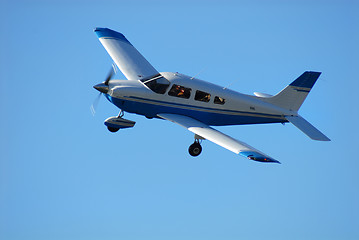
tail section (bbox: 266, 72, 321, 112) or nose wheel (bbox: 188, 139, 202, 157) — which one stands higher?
tail section (bbox: 266, 72, 321, 112)

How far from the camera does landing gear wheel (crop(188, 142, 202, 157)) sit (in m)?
22.3

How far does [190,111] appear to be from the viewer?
22.9 m

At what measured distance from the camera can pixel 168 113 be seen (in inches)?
900

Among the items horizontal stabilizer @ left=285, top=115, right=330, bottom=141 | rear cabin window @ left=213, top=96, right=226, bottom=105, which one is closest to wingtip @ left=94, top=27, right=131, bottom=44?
rear cabin window @ left=213, top=96, right=226, bottom=105

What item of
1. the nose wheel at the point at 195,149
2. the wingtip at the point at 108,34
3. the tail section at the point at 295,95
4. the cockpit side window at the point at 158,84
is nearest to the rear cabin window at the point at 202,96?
the cockpit side window at the point at 158,84

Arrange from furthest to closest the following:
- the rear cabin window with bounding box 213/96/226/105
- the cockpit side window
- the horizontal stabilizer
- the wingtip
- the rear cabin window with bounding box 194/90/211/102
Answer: the wingtip
the rear cabin window with bounding box 213/96/226/105
the rear cabin window with bounding box 194/90/211/102
the cockpit side window
the horizontal stabilizer

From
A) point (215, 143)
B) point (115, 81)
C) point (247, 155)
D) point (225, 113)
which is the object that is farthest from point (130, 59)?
point (247, 155)

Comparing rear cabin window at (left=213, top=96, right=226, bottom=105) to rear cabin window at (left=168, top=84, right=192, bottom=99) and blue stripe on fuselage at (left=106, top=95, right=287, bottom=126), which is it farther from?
rear cabin window at (left=168, top=84, right=192, bottom=99)

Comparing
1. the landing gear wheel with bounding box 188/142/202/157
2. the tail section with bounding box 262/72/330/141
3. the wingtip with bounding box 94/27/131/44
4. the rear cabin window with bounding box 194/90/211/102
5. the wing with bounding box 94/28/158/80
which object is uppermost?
the wingtip with bounding box 94/27/131/44

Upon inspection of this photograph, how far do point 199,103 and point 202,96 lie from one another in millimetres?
341

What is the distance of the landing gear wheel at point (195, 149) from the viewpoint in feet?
73.3

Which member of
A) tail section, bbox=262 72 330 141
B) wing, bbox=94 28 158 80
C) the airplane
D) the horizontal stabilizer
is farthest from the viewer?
wing, bbox=94 28 158 80

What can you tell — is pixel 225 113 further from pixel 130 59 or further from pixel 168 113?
pixel 130 59

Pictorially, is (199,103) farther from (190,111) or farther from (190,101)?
(190,111)
